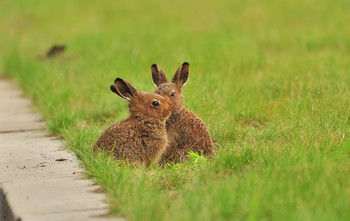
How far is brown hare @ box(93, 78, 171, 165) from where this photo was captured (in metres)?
5.53

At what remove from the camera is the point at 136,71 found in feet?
29.4

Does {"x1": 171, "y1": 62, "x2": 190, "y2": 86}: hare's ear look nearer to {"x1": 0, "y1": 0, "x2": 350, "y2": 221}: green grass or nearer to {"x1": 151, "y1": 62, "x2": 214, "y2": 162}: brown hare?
{"x1": 151, "y1": 62, "x2": 214, "y2": 162}: brown hare

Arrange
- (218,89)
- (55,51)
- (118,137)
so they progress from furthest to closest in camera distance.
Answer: (55,51) → (218,89) → (118,137)

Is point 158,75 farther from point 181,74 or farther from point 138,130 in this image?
point 138,130

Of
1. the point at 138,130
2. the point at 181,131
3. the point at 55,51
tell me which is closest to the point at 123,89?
the point at 138,130

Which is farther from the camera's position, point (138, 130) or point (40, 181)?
point (138, 130)

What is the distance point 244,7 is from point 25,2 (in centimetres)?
570

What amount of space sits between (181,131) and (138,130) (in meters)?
0.48

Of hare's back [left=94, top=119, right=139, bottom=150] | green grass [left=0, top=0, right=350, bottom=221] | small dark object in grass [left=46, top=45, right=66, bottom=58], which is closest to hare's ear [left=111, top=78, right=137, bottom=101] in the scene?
hare's back [left=94, top=119, right=139, bottom=150]

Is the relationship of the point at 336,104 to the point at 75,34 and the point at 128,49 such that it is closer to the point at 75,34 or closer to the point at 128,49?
the point at 128,49

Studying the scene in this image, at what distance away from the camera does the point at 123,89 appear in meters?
5.73

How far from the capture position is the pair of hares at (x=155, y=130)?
5.56 meters

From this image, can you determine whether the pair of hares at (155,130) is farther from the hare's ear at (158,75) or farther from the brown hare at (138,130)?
the hare's ear at (158,75)

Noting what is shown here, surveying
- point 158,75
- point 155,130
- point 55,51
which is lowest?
point 55,51
